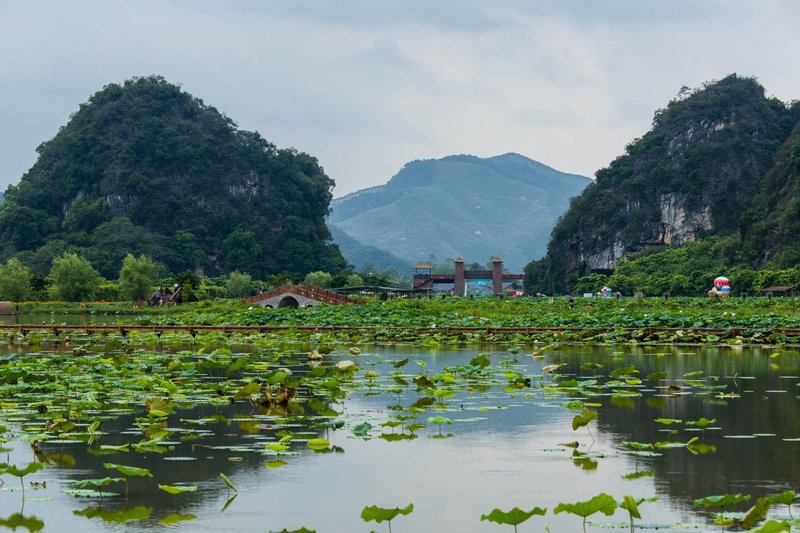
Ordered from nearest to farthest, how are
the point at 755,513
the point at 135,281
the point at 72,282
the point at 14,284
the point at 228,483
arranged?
the point at 755,513
the point at 228,483
the point at 14,284
the point at 135,281
the point at 72,282

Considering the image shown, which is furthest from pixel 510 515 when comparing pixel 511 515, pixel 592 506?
pixel 592 506

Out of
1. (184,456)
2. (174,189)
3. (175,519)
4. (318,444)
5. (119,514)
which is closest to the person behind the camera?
(175,519)

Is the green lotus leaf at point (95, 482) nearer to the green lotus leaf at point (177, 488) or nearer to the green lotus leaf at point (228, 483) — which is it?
the green lotus leaf at point (177, 488)

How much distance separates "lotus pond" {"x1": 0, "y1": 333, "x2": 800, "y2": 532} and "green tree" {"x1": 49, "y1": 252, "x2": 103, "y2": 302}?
62.4 m

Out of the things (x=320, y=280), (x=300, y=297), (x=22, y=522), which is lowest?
(x=22, y=522)

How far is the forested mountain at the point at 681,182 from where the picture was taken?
129 m

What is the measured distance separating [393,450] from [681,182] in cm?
12420

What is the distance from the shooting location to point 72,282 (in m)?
83.5

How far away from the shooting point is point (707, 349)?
30.8 metres

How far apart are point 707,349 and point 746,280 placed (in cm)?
6733

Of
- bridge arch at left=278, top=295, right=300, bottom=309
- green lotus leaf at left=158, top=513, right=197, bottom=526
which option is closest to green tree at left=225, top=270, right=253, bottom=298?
bridge arch at left=278, top=295, right=300, bottom=309

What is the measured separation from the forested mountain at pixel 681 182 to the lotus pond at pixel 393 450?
105 meters

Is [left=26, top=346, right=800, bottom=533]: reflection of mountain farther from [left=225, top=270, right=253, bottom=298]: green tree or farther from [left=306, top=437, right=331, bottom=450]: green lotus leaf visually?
[left=225, top=270, right=253, bottom=298]: green tree

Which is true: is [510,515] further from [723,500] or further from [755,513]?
[755,513]
